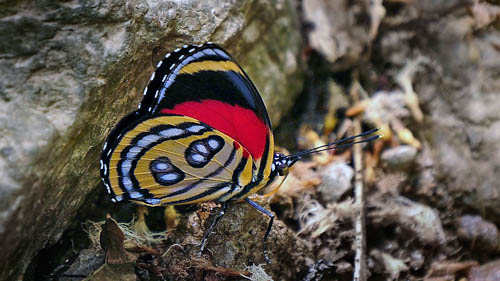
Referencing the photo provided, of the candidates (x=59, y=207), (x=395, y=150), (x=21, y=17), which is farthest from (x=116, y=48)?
(x=395, y=150)

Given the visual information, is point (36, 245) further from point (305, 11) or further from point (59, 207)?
point (305, 11)

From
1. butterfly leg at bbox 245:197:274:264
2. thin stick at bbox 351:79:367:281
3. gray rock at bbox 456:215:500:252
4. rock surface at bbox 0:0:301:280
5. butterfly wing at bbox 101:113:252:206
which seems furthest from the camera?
gray rock at bbox 456:215:500:252

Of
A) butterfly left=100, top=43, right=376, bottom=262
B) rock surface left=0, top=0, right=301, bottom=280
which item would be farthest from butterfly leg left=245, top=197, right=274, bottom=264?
rock surface left=0, top=0, right=301, bottom=280

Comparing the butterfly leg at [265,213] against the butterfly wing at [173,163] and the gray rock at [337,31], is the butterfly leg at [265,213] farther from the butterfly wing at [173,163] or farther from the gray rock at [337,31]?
the gray rock at [337,31]

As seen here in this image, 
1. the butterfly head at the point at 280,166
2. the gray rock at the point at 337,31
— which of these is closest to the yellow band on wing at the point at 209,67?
the butterfly head at the point at 280,166

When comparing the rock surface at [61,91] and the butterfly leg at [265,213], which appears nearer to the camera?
the rock surface at [61,91]

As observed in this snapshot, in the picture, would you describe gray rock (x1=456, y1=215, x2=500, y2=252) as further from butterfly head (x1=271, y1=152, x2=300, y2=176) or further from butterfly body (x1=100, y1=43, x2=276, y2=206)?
butterfly body (x1=100, y1=43, x2=276, y2=206)

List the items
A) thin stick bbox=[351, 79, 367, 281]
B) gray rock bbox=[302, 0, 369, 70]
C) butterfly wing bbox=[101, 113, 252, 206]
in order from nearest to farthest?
butterfly wing bbox=[101, 113, 252, 206] → thin stick bbox=[351, 79, 367, 281] → gray rock bbox=[302, 0, 369, 70]
